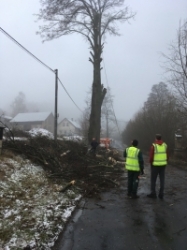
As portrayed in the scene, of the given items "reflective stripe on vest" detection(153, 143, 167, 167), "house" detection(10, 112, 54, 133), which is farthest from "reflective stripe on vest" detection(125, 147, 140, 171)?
"house" detection(10, 112, 54, 133)

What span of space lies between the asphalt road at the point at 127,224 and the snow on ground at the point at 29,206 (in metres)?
0.31

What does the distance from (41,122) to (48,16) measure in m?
59.7

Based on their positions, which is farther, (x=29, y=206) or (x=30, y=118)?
(x=30, y=118)

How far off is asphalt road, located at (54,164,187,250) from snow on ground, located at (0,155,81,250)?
0.31m

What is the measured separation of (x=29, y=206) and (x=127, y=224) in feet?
7.50

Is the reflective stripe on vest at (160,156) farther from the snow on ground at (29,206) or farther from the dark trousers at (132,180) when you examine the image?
the snow on ground at (29,206)

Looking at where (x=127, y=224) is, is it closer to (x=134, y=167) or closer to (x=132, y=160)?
(x=134, y=167)

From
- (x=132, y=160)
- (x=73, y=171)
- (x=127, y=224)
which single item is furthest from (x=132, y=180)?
(x=73, y=171)

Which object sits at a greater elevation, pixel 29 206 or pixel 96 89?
pixel 96 89

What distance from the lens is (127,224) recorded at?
5.76 meters

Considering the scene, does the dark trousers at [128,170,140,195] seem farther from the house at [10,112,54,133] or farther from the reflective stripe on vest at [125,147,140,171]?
the house at [10,112,54,133]

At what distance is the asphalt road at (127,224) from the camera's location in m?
4.75

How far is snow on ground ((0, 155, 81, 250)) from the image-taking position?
16.0 feet

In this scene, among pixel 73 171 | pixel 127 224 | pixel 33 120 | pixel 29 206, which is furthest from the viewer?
pixel 33 120
